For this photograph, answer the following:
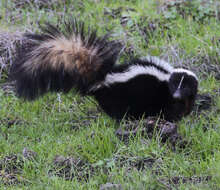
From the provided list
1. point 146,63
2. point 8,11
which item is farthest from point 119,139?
point 8,11

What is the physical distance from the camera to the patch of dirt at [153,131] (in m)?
4.67

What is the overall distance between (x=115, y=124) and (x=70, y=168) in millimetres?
1141

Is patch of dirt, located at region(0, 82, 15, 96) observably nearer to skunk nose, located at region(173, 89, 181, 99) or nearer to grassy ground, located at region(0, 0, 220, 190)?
grassy ground, located at region(0, 0, 220, 190)

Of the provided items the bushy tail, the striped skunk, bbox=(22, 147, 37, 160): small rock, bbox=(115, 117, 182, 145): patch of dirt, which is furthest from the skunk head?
bbox=(22, 147, 37, 160): small rock

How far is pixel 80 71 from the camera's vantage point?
5324 millimetres

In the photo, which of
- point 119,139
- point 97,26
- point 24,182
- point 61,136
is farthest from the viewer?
point 97,26

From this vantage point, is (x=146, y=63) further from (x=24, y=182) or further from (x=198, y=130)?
(x=24, y=182)

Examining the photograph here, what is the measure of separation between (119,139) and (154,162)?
0.55m

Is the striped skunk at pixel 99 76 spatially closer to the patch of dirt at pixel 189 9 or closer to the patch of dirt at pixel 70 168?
the patch of dirt at pixel 70 168

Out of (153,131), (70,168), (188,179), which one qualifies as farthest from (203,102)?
(70,168)

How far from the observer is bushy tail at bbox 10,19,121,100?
16.8 ft

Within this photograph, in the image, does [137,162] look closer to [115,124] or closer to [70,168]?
[70,168]

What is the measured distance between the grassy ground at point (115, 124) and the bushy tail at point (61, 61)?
35 cm

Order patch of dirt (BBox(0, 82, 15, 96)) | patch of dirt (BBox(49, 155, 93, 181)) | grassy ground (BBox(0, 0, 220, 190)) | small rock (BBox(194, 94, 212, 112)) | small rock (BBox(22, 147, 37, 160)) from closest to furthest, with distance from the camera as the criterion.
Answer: grassy ground (BBox(0, 0, 220, 190))
patch of dirt (BBox(49, 155, 93, 181))
small rock (BBox(22, 147, 37, 160))
small rock (BBox(194, 94, 212, 112))
patch of dirt (BBox(0, 82, 15, 96))
